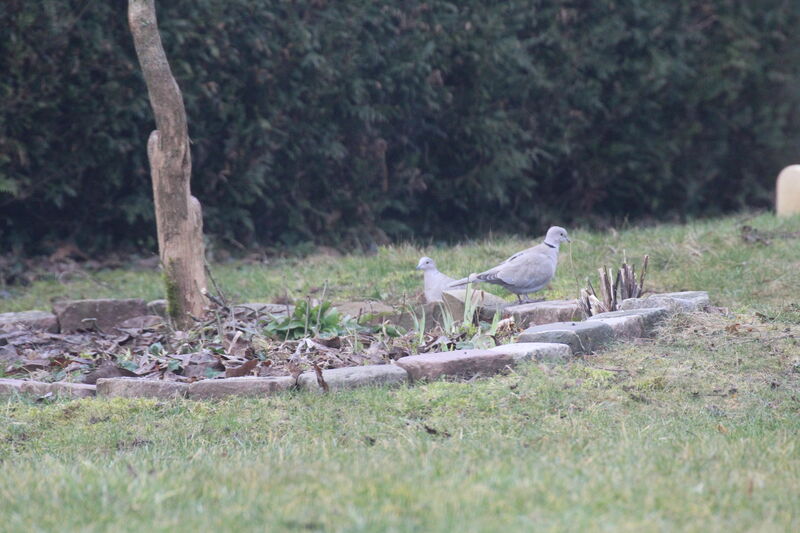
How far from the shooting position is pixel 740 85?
13.0m

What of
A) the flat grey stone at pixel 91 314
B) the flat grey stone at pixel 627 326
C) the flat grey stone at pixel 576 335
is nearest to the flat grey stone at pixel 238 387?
the flat grey stone at pixel 576 335

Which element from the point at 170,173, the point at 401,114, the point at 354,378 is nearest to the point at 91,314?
the point at 170,173

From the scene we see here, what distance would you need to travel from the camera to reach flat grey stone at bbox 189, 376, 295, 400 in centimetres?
469

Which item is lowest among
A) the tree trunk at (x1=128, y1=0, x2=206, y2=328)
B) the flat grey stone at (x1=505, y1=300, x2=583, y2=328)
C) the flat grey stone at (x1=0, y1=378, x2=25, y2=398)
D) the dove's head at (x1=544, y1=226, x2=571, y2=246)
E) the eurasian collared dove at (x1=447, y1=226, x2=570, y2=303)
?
the flat grey stone at (x1=505, y1=300, x2=583, y2=328)

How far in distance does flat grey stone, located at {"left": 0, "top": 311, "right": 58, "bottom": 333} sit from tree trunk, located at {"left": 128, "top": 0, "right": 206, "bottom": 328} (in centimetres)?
106

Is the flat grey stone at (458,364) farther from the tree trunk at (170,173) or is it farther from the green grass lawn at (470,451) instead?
the tree trunk at (170,173)

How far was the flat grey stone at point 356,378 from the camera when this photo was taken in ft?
15.5

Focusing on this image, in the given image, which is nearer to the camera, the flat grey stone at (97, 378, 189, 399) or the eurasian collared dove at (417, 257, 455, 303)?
the flat grey stone at (97, 378, 189, 399)

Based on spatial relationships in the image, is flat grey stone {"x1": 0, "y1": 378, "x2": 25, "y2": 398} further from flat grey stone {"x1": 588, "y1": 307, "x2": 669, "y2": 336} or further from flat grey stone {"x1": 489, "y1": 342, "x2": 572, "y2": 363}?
flat grey stone {"x1": 588, "y1": 307, "x2": 669, "y2": 336}

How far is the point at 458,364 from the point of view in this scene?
4797 millimetres

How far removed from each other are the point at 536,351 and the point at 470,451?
1320 mm

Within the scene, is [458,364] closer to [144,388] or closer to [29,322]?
[144,388]

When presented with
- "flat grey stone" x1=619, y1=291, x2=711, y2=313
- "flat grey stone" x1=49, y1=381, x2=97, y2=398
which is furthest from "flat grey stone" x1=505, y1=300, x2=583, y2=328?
"flat grey stone" x1=49, y1=381, x2=97, y2=398

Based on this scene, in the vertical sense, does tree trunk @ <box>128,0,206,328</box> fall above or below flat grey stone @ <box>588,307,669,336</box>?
above
